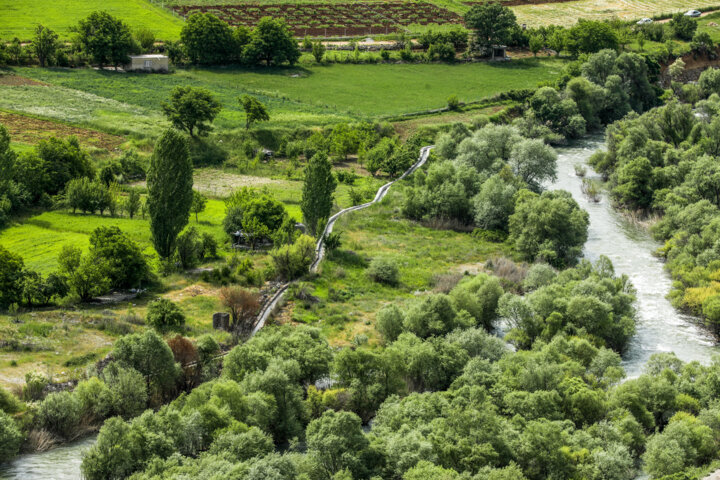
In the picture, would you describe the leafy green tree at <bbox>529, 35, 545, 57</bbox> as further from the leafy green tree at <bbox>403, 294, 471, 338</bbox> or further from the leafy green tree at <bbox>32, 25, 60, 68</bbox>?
the leafy green tree at <bbox>403, 294, 471, 338</bbox>

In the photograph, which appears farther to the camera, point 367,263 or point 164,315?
point 367,263

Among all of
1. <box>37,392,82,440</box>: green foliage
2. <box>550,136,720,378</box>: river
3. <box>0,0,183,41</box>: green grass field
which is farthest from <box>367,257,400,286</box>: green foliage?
<box>0,0,183,41</box>: green grass field

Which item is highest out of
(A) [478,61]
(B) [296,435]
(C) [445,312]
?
(A) [478,61]

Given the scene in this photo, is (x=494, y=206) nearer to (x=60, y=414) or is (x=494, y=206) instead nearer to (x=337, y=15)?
(x=60, y=414)

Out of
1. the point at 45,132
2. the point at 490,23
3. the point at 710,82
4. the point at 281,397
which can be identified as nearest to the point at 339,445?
the point at 281,397

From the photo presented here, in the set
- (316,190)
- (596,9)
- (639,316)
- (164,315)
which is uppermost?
(596,9)

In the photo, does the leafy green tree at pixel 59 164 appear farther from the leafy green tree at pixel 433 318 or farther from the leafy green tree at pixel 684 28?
the leafy green tree at pixel 684 28

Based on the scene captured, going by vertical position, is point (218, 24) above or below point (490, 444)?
above

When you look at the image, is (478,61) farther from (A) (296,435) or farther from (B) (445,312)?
(A) (296,435)

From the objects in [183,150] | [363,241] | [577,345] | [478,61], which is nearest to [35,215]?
[183,150]
